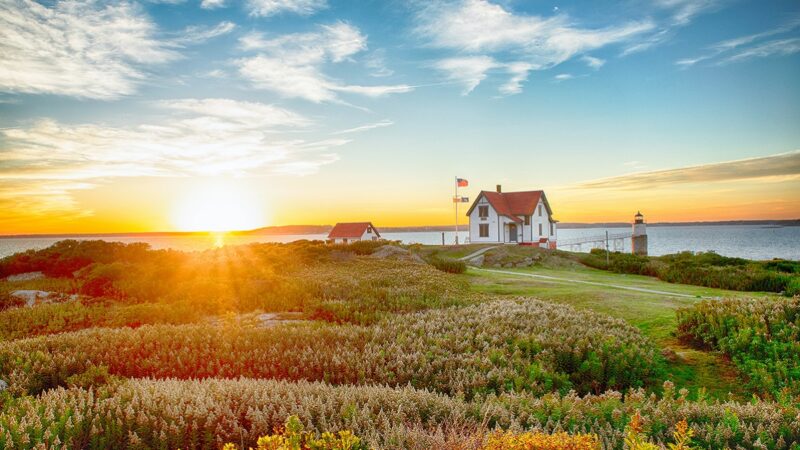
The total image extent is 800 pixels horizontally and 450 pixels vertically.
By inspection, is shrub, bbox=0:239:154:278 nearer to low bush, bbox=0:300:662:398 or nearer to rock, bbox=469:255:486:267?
low bush, bbox=0:300:662:398

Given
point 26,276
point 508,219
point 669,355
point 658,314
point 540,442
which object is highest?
point 508,219

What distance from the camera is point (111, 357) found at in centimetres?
872

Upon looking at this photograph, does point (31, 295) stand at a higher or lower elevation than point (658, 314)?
higher

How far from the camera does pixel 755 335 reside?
11.2 metres

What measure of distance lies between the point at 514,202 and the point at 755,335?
179 feet

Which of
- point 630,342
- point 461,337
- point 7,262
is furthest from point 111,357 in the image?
point 7,262

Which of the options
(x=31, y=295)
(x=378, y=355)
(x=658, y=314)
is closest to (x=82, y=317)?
(x=31, y=295)

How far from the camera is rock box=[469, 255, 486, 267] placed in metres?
37.3

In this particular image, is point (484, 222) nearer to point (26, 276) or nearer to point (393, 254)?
point (393, 254)

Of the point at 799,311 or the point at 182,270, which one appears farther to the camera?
the point at 182,270

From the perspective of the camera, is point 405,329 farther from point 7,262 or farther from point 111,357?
point 7,262

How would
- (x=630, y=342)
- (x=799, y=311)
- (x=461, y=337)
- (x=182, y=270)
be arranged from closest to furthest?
(x=461, y=337), (x=630, y=342), (x=799, y=311), (x=182, y=270)

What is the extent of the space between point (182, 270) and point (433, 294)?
31.2 ft

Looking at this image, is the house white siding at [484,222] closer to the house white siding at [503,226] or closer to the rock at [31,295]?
the house white siding at [503,226]
